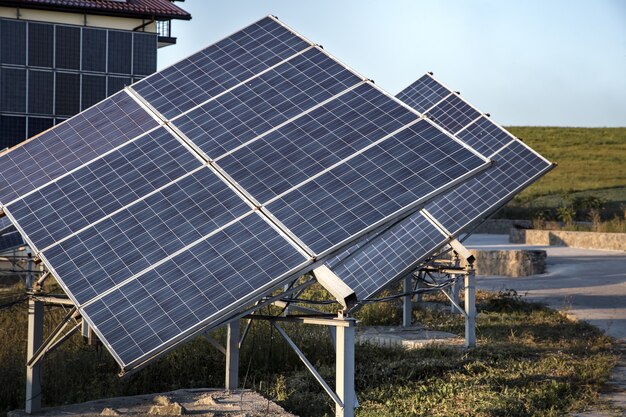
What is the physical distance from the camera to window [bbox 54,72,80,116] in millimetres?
31016

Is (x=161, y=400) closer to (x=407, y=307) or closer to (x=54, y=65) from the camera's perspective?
(x=407, y=307)

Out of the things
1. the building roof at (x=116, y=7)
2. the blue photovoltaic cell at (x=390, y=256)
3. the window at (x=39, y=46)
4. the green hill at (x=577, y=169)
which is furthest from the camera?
the green hill at (x=577, y=169)

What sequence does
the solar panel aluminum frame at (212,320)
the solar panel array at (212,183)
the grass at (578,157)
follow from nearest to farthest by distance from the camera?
the solar panel aluminum frame at (212,320)
the solar panel array at (212,183)
the grass at (578,157)

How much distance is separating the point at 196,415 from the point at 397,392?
3066 mm

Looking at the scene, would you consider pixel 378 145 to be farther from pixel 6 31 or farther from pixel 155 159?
pixel 6 31

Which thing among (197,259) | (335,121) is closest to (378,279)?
(335,121)

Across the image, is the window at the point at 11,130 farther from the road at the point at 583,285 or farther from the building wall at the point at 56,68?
the road at the point at 583,285

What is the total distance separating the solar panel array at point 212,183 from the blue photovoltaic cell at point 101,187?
2 cm

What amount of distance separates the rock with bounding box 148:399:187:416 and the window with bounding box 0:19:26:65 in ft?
73.9

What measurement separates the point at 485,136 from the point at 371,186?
12.5 meters

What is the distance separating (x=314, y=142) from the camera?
34.7 feet

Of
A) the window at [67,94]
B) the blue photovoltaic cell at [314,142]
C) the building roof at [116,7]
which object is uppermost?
the building roof at [116,7]

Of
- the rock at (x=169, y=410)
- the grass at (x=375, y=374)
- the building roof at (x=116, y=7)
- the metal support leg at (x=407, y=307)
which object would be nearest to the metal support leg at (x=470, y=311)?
the grass at (x=375, y=374)

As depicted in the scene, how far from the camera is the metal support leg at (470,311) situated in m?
16.7
